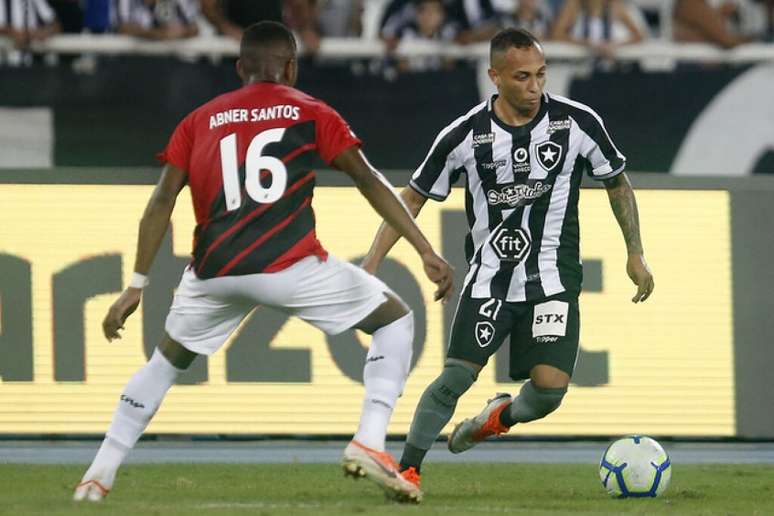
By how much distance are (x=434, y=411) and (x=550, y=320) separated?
2.16 ft

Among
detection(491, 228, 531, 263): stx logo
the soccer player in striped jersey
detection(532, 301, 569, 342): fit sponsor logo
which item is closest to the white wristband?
the soccer player in striped jersey

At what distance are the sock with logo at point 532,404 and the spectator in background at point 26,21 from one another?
4884 millimetres

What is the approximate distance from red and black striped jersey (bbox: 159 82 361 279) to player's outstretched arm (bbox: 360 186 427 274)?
0.77 m

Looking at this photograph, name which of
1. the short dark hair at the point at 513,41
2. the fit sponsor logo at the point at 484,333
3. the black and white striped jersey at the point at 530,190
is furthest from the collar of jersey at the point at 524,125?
the fit sponsor logo at the point at 484,333

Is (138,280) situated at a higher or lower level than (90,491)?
higher

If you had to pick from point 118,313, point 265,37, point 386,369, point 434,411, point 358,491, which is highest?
point 265,37

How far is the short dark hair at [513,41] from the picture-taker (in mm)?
7449

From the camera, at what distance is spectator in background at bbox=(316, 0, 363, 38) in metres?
12.0

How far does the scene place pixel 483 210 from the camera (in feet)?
25.0

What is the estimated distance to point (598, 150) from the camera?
24.9ft

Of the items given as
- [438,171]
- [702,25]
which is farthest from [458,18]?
[438,171]

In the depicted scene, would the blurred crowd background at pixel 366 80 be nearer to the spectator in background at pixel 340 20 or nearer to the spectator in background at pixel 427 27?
the spectator in background at pixel 427 27

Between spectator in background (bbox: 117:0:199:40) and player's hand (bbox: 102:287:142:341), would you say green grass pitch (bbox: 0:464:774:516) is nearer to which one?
player's hand (bbox: 102:287:142:341)

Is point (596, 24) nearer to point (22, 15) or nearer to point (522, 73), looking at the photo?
point (22, 15)
